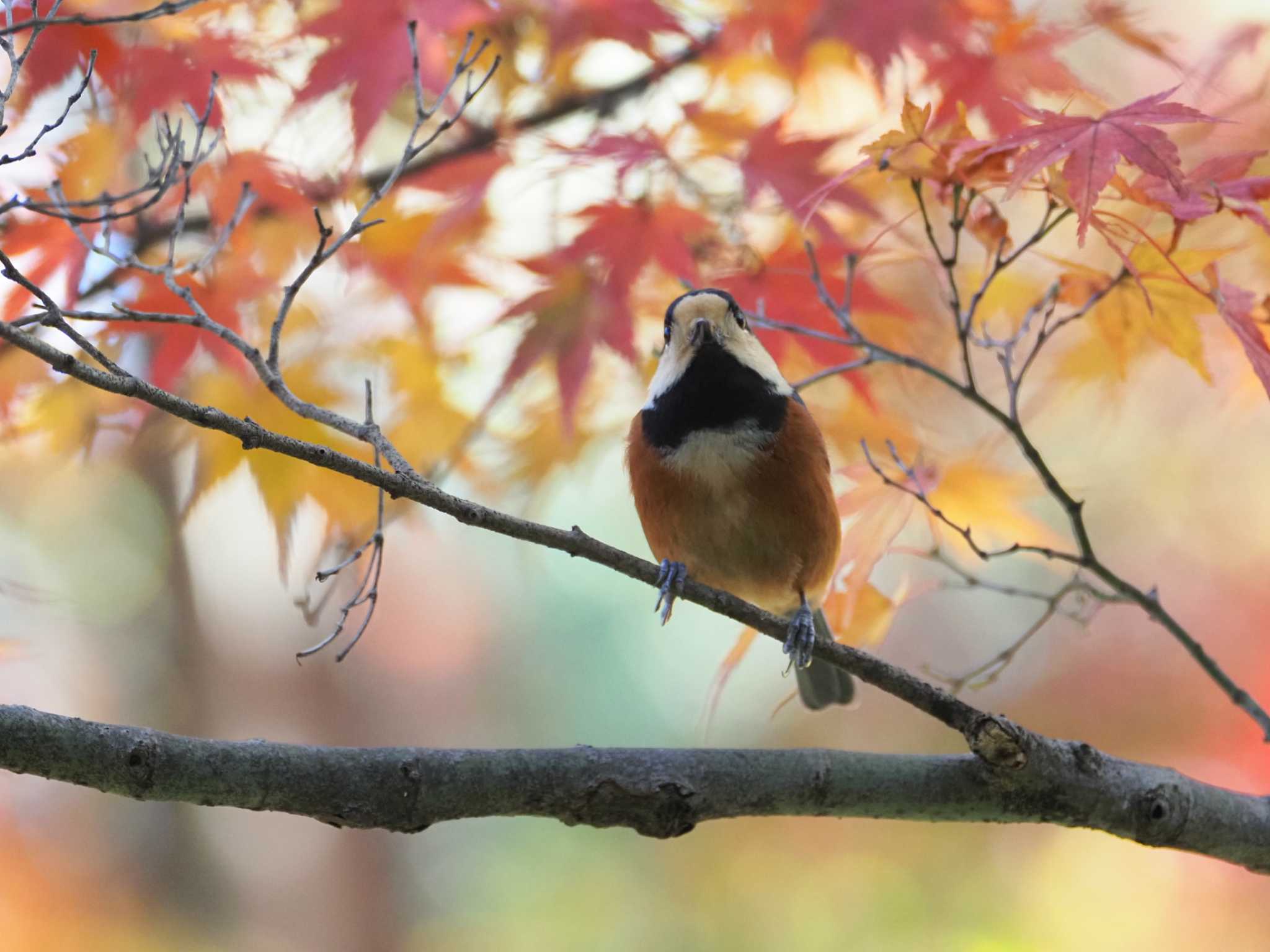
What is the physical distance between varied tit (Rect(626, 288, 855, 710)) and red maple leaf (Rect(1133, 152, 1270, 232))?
0.91 metres

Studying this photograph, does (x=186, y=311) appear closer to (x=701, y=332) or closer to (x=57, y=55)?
(x=57, y=55)

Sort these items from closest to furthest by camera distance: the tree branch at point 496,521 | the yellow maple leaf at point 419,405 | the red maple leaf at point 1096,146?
1. the tree branch at point 496,521
2. the red maple leaf at point 1096,146
3. the yellow maple leaf at point 419,405

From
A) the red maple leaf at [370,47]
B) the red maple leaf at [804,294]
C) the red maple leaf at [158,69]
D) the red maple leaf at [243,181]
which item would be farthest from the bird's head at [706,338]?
the red maple leaf at [158,69]

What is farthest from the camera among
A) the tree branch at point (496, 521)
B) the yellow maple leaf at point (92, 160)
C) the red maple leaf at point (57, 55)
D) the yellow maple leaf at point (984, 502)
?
the yellow maple leaf at point (984, 502)

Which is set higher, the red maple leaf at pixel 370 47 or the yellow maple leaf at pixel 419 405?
the red maple leaf at pixel 370 47

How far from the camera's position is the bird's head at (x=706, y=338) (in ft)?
8.18

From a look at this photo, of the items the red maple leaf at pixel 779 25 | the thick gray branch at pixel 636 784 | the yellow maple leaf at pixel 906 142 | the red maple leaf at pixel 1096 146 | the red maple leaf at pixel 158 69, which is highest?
the red maple leaf at pixel 779 25

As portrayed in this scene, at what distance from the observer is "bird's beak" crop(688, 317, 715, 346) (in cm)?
247

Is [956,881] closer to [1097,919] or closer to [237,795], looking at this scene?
[1097,919]

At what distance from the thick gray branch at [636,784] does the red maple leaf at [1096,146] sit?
3.00ft

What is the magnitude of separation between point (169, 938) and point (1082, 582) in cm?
459

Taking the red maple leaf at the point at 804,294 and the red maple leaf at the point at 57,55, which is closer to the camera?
the red maple leaf at the point at 57,55

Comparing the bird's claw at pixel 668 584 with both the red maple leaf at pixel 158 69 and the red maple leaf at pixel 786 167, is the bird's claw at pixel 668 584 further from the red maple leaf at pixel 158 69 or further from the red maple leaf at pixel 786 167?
the red maple leaf at pixel 158 69

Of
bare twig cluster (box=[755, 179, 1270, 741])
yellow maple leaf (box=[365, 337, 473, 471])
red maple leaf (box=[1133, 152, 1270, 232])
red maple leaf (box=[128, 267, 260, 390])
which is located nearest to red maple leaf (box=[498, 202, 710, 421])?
bare twig cluster (box=[755, 179, 1270, 741])
